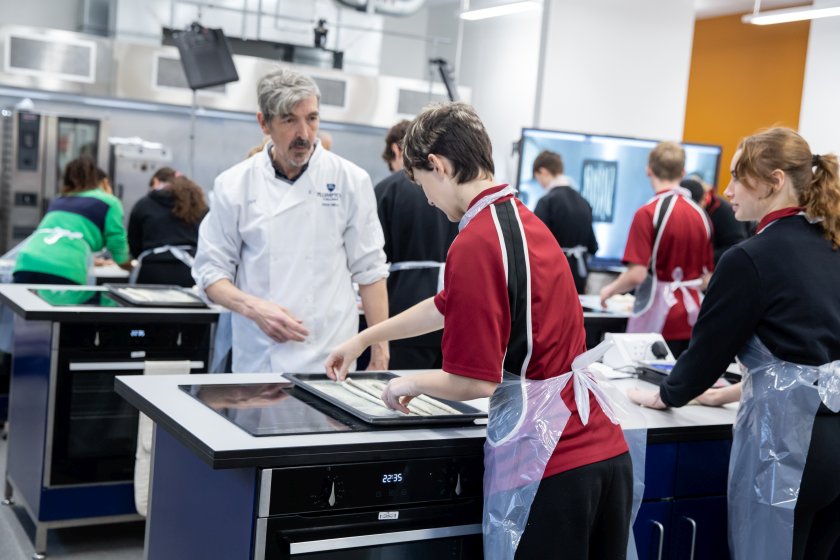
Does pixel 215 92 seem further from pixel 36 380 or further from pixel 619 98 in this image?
pixel 36 380

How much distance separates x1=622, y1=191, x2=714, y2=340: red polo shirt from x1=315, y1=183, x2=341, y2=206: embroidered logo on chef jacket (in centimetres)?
213

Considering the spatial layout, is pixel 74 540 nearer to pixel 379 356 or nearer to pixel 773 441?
pixel 379 356

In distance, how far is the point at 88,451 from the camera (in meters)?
3.53

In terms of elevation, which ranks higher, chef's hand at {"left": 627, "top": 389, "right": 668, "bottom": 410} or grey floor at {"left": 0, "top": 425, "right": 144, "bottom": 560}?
chef's hand at {"left": 627, "top": 389, "right": 668, "bottom": 410}

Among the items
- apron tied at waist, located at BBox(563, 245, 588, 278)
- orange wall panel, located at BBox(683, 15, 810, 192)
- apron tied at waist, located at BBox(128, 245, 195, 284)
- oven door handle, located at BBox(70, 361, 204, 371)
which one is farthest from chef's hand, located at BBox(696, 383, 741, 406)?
orange wall panel, located at BBox(683, 15, 810, 192)

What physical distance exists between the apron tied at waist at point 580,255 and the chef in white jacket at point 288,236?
3733 mm

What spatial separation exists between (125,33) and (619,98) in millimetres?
4148

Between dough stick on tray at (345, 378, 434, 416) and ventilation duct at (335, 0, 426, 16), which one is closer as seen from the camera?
dough stick on tray at (345, 378, 434, 416)

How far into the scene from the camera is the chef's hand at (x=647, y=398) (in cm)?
253

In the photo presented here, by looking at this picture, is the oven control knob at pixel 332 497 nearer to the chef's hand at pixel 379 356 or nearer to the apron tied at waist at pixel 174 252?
the chef's hand at pixel 379 356

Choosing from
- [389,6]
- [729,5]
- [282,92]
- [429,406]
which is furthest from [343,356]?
[729,5]

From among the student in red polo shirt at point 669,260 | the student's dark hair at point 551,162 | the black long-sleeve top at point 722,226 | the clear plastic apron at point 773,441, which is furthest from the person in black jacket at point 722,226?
the clear plastic apron at point 773,441

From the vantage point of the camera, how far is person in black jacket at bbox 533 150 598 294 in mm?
6363

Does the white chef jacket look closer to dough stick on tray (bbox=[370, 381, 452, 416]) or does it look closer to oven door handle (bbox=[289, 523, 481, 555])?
dough stick on tray (bbox=[370, 381, 452, 416])
